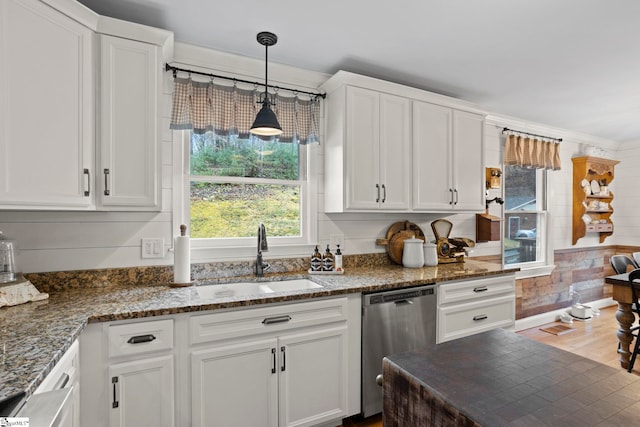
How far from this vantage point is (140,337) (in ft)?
5.18

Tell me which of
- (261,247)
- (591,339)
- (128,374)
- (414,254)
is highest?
(261,247)

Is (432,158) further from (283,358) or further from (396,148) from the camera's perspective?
(283,358)

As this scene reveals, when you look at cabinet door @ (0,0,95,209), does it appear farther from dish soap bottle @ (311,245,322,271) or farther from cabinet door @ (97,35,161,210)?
dish soap bottle @ (311,245,322,271)

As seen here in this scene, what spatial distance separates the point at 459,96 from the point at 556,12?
1.36m

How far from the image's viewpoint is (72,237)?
1986 mm

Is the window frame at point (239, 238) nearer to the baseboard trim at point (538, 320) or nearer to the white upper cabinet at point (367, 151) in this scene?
the white upper cabinet at point (367, 151)

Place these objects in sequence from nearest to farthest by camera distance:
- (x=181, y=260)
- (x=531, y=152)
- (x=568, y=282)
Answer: (x=181, y=260) < (x=531, y=152) < (x=568, y=282)

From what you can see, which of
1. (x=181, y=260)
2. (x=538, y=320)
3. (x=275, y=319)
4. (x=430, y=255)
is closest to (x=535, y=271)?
(x=538, y=320)

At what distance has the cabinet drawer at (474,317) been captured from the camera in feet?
8.04

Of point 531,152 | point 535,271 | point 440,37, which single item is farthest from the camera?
point 535,271

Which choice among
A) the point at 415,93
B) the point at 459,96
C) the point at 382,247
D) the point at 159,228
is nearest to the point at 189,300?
the point at 159,228

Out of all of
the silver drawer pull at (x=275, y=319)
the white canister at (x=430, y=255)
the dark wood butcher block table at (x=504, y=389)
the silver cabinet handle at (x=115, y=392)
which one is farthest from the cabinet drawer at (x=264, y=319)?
the white canister at (x=430, y=255)

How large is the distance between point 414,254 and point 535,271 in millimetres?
2312

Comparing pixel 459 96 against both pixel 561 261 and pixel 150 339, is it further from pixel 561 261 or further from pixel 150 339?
pixel 150 339
